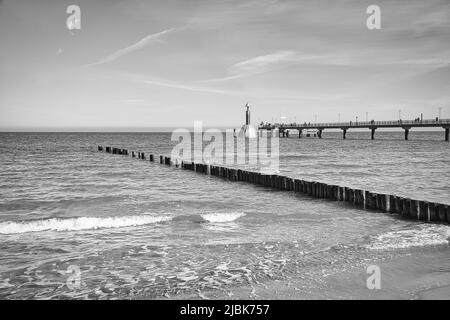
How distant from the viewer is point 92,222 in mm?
14945

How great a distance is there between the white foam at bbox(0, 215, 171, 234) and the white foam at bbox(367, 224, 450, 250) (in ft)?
26.6

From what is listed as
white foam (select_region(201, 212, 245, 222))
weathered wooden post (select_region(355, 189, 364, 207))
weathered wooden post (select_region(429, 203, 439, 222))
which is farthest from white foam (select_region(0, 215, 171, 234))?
weathered wooden post (select_region(429, 203, 439, 222))

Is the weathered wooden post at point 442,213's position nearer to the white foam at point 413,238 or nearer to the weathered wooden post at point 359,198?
the white foam at point 413,238

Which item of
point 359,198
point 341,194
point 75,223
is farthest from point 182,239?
point 341,194

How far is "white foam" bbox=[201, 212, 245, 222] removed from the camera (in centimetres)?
1554

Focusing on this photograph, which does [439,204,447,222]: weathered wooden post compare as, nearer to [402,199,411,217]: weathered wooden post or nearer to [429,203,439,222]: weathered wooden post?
[429,203,439,222]: weathered wooden post

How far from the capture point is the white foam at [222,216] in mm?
15539

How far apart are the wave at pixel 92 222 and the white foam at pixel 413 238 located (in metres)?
5.93

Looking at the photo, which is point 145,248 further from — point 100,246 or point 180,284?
point 180,284

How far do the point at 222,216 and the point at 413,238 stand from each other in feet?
23.4

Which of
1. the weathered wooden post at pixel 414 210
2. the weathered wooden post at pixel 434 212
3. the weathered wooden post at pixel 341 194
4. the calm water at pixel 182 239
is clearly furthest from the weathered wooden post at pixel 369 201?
the weathered wooden post at pixel 434 212

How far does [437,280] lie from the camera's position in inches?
337
